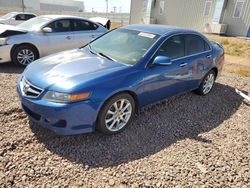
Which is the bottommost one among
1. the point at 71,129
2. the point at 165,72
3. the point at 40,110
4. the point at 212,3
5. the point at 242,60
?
the point at 242,60

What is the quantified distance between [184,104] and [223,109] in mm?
814

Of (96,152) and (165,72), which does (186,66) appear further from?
(96,152)

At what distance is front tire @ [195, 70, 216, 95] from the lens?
4781 mm

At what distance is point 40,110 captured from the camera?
265 cm

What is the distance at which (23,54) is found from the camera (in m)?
5.90

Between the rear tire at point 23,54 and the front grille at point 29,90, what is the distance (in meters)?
3.26

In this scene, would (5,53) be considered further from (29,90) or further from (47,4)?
(47,4)

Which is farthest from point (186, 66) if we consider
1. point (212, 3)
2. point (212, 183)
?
point (212, 3)

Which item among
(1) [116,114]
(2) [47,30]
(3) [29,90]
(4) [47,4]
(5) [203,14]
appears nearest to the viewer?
(3) [29,90]

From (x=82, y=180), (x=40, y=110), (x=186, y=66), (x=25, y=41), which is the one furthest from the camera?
(x=25, y=41)

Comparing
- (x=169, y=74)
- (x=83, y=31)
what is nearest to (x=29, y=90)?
(x=169, y=74)

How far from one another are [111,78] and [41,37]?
4076mm

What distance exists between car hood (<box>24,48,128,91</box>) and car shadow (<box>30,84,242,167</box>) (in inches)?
31.1

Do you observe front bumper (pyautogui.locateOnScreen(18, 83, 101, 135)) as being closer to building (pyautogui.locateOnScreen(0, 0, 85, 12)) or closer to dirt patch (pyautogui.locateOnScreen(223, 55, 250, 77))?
dirt patch (pyautogui.locateOnScreen(223, 55, 250, 77))
